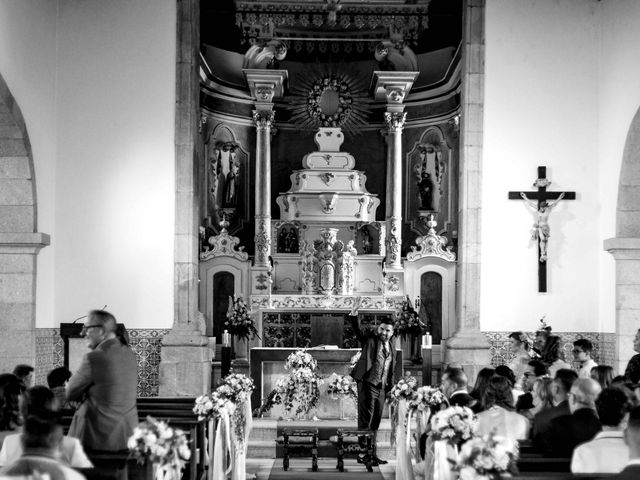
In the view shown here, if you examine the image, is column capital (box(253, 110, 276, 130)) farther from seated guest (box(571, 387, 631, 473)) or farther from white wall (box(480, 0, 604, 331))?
seated guest (box(571, 387, 631, 473))

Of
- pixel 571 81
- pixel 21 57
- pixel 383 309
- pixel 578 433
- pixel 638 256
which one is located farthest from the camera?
pixel 383 309

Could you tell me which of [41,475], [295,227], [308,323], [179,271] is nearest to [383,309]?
[308,323]

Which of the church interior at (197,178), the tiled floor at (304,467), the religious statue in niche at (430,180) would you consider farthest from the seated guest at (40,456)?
the religious statue in niche at (430,180)

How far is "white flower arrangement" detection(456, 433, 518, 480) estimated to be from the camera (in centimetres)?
468

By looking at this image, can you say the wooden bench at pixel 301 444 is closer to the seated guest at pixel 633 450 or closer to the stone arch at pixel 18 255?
the stone arch at pixel 18 255

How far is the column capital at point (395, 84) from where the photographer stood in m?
16.2

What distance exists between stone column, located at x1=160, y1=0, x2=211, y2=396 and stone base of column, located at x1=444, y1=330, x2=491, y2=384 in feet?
10.9

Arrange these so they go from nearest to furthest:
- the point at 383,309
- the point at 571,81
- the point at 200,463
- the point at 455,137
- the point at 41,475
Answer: the point at 41,475, the point at 200,463, the point at 571,81, the point at 383,309, the point at 455,137

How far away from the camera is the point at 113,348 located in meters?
5.83

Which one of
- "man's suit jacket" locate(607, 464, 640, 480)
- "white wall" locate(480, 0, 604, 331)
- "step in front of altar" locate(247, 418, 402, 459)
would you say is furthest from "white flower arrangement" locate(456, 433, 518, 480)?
"white wall" locate(480, 0, 604, 331)

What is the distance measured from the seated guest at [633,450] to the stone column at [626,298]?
26.7 feet

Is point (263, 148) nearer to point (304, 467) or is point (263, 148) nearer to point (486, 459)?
point (304, 467)

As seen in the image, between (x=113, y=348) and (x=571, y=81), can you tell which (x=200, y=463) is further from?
(x=571, y=81)

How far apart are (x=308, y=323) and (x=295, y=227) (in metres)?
2.07
